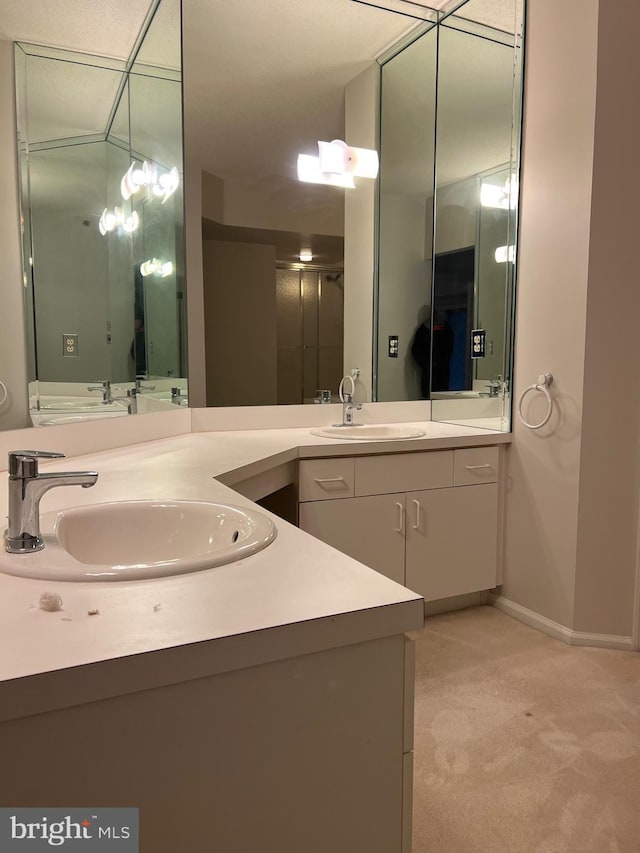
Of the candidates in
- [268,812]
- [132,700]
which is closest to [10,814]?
[132,700]

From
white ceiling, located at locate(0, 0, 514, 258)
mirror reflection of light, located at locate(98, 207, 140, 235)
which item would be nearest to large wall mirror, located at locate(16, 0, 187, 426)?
mirror reflection of light, located at locate(98, 207, 140, 235)

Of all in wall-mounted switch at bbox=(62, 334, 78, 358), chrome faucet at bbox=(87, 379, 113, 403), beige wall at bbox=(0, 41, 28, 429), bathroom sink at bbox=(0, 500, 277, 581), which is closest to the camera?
bathroom sink at bbox=(0, 500, 277, 581)

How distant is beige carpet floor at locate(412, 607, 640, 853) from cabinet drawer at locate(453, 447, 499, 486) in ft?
2.13

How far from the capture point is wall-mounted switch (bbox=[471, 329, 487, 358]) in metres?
3.01

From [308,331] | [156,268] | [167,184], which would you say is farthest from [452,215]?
[156,268]

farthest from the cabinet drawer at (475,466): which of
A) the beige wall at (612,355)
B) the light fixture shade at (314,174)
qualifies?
the light fixture shade at (314,174)

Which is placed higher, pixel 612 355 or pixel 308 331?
pixel 308 331

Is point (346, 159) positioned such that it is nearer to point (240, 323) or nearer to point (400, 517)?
point (240, 323)

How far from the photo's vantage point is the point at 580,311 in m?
2.43

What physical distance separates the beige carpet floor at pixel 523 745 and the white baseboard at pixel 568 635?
0.15 feet

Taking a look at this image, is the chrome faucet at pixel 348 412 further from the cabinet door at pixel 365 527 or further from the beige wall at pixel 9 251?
the beige wall at pixel 9 251

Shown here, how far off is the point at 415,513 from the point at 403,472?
0.19m

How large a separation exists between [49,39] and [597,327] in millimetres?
2107

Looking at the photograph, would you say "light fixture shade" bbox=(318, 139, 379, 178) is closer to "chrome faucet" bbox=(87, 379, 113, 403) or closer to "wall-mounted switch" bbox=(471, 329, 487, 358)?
"wall-mounted switch" bbox=(471, 329, 487, 358)
